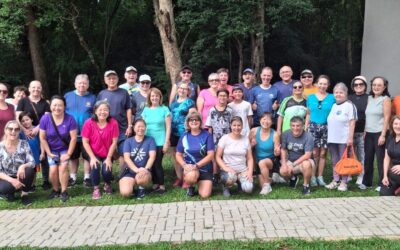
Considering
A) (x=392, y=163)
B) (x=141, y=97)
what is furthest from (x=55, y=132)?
(x=392, y=163)

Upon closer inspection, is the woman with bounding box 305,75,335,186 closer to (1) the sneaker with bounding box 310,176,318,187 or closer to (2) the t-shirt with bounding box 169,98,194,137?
(1) the sneaker with bounding box 310,176,318,187

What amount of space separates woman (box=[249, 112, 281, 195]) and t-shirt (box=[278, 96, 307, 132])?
26cm

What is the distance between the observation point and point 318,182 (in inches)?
297

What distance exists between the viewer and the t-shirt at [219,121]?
723 cm

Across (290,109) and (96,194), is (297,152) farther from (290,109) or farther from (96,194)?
(96,194)

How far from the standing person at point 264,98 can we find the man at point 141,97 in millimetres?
1900

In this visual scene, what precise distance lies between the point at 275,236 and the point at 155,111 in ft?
10.5

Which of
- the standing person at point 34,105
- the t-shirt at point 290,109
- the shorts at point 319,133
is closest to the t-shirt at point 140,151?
the standing person at point 34,105

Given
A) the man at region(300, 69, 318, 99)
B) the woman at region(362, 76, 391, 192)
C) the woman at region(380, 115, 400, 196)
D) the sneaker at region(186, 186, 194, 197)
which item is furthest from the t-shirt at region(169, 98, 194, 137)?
the woman at region(380, 115, 400, 196)

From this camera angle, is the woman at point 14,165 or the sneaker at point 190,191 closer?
the woman at point 14,165

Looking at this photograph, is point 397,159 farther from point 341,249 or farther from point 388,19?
point 388,19

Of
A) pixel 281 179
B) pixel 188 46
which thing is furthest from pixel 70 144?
pixel 188 46

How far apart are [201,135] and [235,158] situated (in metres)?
0.66

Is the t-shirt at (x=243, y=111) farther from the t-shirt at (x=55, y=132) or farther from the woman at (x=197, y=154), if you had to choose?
the t-shirt at (x=55, y=132)
